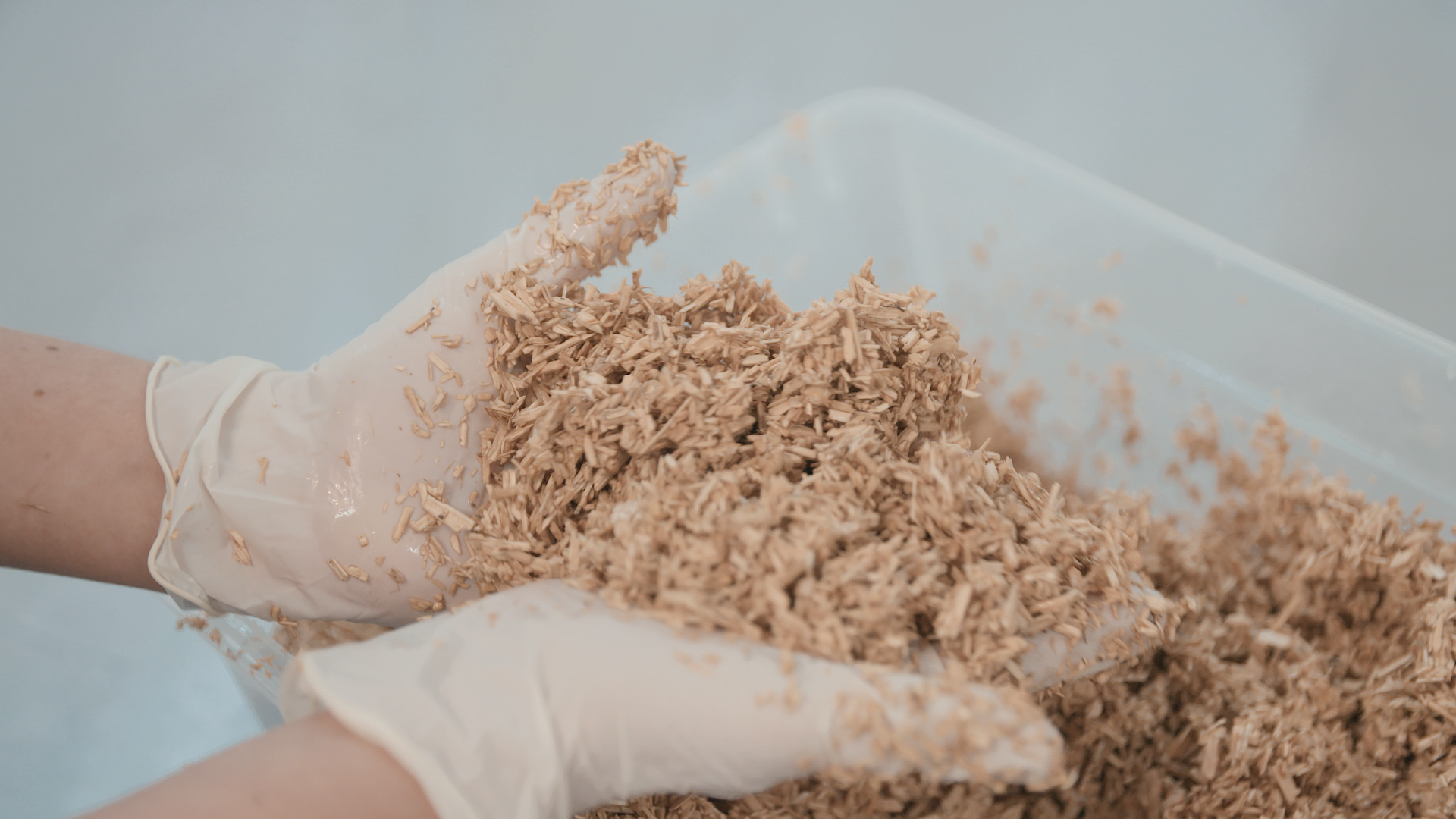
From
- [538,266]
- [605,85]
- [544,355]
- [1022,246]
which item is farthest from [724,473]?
[605,85]

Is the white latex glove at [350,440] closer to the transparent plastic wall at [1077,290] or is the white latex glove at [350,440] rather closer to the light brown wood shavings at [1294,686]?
the transparent plastic wall at [1077,290]

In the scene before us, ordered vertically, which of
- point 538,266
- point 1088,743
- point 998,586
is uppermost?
point 538,266

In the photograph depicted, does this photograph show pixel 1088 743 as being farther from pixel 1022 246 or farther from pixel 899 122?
pixel 899 122

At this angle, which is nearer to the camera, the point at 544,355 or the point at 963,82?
the point at 544,355

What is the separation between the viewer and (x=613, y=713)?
91cm

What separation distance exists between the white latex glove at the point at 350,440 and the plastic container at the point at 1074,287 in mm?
346

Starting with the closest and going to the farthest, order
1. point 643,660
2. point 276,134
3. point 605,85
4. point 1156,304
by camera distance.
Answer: point 643,660 < point 1156,304 < point 276,134 < point 605,85

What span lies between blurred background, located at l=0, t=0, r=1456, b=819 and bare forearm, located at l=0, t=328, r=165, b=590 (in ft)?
2.50

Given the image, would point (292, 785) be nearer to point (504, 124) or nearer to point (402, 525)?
point (402, 525)

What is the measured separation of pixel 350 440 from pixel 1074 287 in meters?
1.36

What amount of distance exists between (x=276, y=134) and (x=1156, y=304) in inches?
90.0

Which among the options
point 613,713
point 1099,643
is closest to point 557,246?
point 613,713

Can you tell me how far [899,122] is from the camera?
188 cm

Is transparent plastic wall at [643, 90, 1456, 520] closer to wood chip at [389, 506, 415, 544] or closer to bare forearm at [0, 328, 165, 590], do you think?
wood chip at [389, 506, 415, 544]
